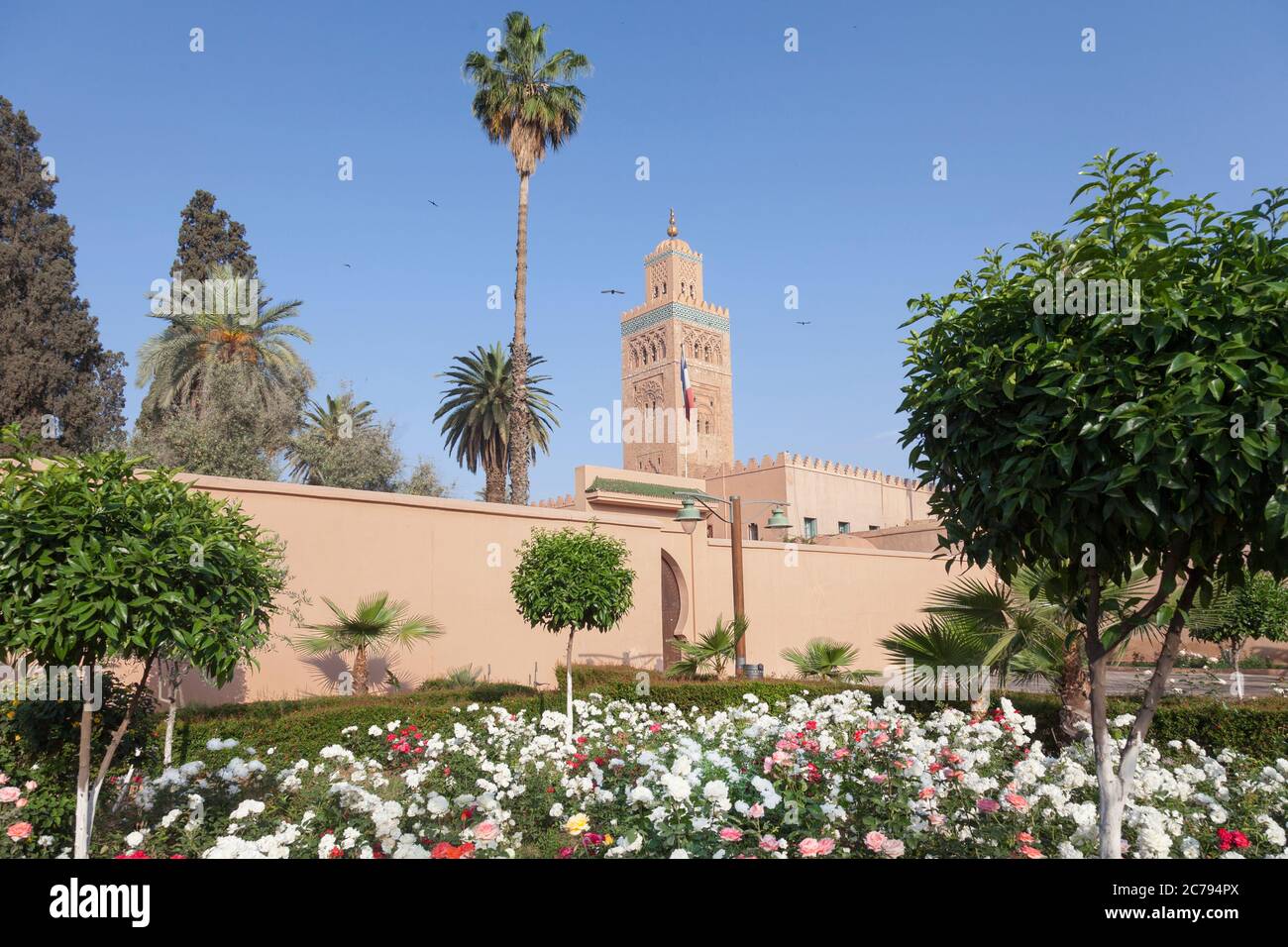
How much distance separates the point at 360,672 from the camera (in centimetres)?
1411

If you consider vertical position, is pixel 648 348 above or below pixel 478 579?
above

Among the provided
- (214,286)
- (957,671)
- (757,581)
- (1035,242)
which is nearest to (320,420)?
(214,286)

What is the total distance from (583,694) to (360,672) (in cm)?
369

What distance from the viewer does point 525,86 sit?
2395 cm

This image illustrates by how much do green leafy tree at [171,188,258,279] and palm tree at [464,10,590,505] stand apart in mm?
12934

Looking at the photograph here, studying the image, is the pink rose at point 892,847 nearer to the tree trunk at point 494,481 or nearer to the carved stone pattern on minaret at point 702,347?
the tree trunk at point 494,481

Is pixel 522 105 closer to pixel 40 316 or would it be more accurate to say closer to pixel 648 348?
pixel 40 316

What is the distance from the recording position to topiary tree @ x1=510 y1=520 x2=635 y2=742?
12.5 meters

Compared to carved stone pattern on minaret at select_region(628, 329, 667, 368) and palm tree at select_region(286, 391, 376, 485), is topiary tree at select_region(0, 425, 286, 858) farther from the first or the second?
carved stone pattern on minaret at select_region(628, 329, 667, 368)

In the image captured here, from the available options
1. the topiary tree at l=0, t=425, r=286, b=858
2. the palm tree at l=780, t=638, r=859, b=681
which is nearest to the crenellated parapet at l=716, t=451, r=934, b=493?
the palm tree at l=780, t=638, r=859, b=681

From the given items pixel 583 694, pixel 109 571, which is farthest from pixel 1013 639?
pixel 109 571

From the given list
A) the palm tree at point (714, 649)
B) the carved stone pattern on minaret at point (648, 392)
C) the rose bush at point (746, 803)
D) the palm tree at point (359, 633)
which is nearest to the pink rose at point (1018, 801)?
the rose bush at point (746, 803)

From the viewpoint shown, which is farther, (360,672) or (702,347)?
(702,347)
